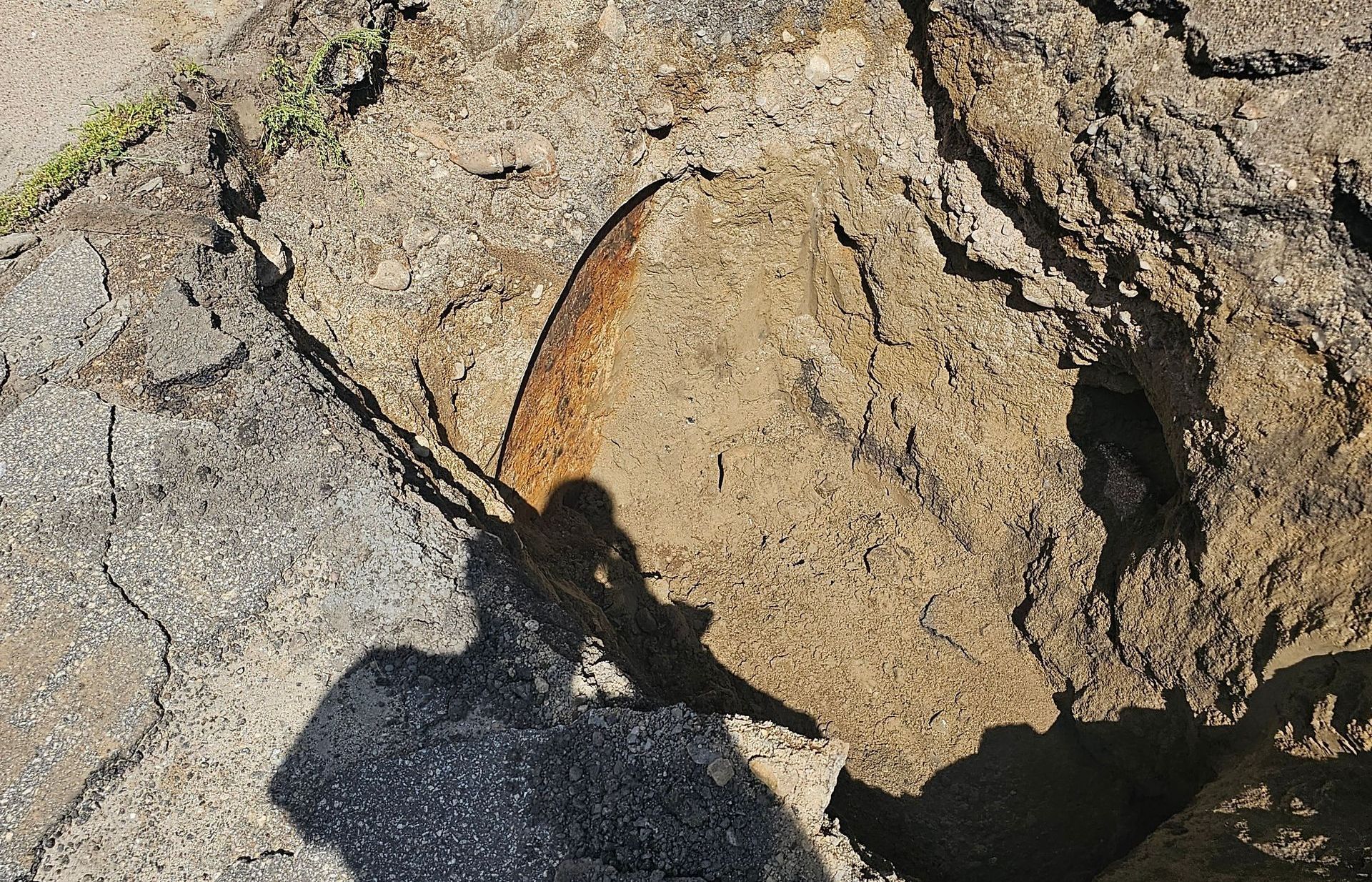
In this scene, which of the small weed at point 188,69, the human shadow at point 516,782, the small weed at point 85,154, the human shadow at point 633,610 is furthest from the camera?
the human shadow at point 633,610

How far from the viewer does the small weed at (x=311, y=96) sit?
3.08 m

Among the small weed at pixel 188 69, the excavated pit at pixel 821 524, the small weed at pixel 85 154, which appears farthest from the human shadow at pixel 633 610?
the small weed at pixel 188 69

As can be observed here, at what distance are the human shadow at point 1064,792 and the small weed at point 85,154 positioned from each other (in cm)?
410

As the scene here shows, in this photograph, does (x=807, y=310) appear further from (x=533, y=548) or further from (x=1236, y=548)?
(x=1236, y=548)

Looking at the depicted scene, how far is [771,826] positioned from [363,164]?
9.89 ft

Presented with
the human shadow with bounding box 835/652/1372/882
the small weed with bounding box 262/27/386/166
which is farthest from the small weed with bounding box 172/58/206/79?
the human shadow with bounding box 835/652/1372/882

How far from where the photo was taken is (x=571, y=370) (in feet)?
12.6

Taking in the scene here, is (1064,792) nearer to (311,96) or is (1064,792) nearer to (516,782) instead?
(516,782)

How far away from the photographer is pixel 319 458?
245cm

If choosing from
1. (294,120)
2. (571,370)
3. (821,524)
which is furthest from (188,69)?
(821,524)

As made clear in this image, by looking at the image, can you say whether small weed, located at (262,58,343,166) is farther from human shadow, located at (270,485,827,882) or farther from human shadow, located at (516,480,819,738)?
human shadow, located at (270,485,827,882)

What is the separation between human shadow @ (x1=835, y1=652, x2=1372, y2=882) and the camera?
8.59 feet

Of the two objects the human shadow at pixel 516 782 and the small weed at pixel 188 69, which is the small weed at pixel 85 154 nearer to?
the small weed at pixel 188 69

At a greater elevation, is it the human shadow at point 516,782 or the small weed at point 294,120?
the small weed at point 294,120
